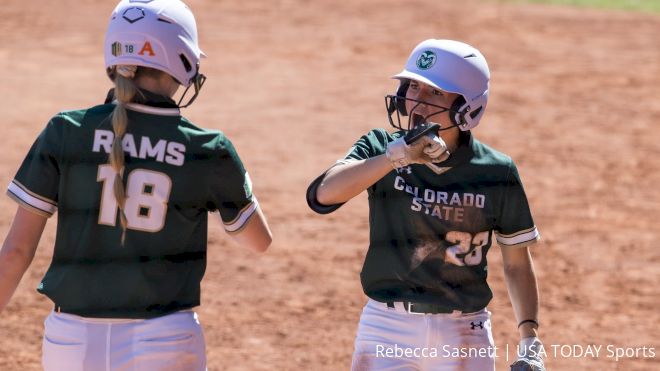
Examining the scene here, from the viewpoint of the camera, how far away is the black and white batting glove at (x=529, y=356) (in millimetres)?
4258

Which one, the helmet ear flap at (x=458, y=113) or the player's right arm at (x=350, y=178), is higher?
the helmet ear flap at (x=458, y=113)

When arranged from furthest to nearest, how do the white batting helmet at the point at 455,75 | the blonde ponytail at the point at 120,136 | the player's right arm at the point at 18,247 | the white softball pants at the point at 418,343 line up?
the white batting helmet at the point at 455,75 < the white softball pants at the point at 418,343 < the player's right arm at the point at 18,247 < the blonde ponytail at the point at 120,136

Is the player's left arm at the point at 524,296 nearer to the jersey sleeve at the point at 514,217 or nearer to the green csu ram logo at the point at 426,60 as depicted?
the jersey sleeve at the point at 514,217

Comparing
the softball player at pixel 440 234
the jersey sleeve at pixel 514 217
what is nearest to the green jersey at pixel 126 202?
the softball player at pixel 440 234

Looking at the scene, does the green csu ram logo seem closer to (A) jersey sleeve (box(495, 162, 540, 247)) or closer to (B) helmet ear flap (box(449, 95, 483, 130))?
(B) helmet ear flap (box(449, 95, 483, 130))

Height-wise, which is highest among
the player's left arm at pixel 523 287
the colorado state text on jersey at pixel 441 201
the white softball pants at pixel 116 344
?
the colorado state text on jersey at pixel 441 201

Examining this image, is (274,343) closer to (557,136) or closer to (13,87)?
(557,136)

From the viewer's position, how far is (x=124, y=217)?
11.8ft

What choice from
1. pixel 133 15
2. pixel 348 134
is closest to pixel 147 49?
pixel 133 15

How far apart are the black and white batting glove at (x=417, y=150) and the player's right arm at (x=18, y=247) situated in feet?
3.92

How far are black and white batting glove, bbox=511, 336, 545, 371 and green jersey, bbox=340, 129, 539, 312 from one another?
23 cm

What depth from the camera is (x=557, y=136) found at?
13391 mm

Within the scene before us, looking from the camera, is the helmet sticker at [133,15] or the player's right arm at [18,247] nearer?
the player's right arm at [18,247]

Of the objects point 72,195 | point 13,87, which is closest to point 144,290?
point 72,195
